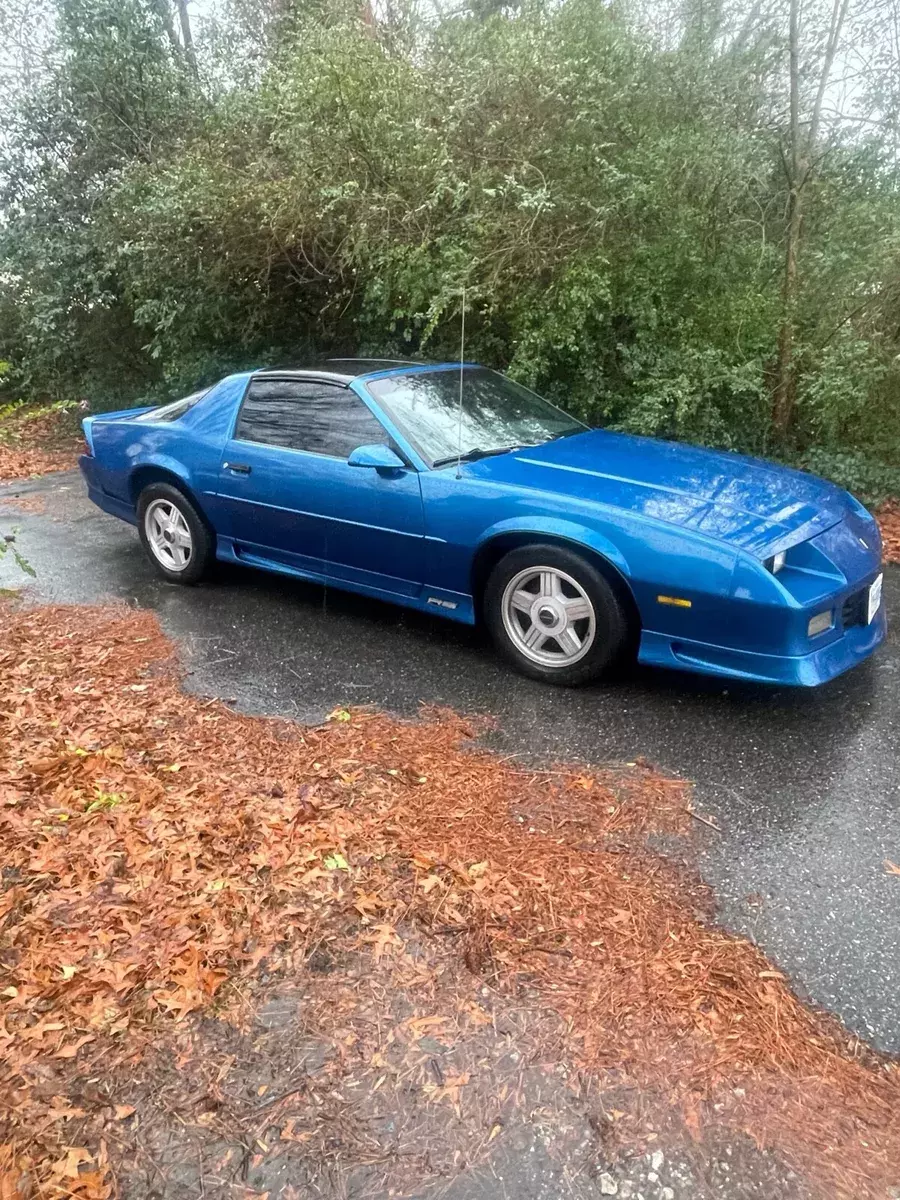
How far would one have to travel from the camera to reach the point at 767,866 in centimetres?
270

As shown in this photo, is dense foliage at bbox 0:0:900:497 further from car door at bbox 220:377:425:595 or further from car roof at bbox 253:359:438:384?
car door at bbox 220:377:425:595

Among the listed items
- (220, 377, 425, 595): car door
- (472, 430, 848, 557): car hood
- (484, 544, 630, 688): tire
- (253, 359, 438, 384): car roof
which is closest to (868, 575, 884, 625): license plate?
(472, 430, 848, 557): car hood

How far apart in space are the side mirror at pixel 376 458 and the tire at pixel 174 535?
1508 mm

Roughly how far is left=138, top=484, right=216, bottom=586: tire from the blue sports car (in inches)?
0.5

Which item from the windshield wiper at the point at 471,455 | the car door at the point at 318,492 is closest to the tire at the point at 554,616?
the car door at the point at 318,492

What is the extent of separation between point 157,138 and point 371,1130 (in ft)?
34.6

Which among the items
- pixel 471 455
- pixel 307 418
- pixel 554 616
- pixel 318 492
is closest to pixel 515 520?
pixel 554 616

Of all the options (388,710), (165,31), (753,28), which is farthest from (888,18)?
(165,31)

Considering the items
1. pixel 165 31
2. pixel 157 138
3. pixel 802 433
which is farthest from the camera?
pixel 165 31

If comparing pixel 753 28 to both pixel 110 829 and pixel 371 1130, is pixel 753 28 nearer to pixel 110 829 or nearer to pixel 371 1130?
pixel 110 829

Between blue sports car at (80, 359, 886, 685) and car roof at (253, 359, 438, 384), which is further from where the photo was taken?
car roof at (253, 359, 438, 384)

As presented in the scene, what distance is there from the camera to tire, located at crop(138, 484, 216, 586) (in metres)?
5.23

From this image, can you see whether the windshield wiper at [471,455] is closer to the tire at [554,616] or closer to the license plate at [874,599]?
the tire at [554,616]

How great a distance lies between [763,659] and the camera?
11.1ft
